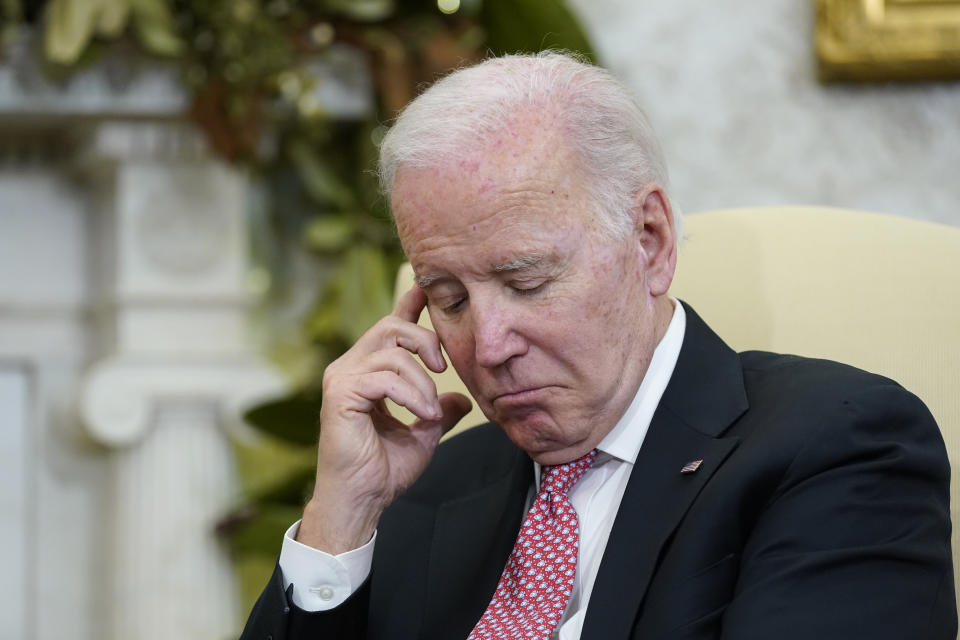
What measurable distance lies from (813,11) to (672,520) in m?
1.75

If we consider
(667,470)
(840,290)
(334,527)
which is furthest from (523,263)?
(840,290)

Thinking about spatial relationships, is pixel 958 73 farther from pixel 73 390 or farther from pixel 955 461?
pixel 73 390

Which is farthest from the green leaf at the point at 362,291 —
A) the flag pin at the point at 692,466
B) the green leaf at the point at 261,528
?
the flag pin at the point at 692,466

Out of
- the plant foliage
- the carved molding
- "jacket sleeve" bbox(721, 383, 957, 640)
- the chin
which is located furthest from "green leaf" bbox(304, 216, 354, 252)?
"jacket sleeve" bbox(721, 383, 957, 640)

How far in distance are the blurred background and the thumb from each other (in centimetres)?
104

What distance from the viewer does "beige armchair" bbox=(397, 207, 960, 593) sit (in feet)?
5.10

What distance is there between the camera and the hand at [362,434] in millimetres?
1521

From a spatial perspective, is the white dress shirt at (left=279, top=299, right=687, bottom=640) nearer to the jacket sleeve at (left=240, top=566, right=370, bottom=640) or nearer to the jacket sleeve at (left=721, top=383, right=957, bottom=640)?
the jacket sleeve at (left=240, top=566, right=370, bottom=640)

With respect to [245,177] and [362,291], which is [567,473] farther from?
[245,177]

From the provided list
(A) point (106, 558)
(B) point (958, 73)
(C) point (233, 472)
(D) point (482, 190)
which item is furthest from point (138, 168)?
(B) point (958, 73)

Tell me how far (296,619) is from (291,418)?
1188 mm

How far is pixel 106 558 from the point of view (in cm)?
288

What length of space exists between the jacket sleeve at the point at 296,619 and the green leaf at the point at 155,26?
1.41 meters

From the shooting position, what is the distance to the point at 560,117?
1.38 m
